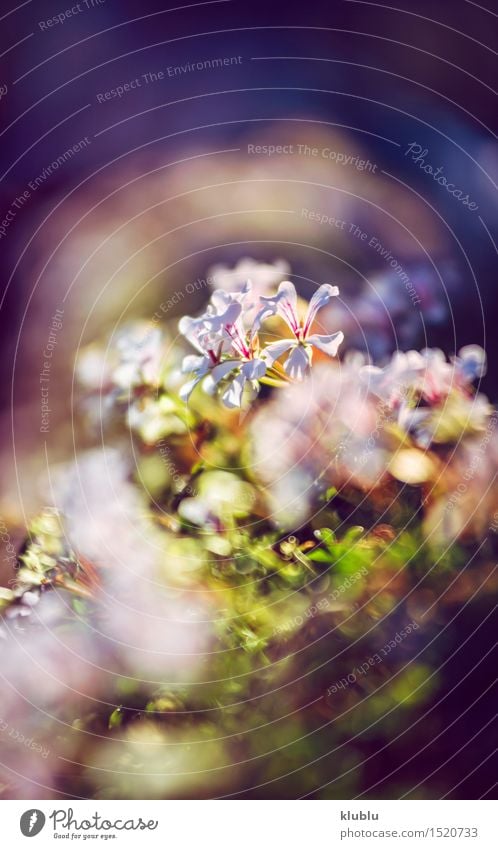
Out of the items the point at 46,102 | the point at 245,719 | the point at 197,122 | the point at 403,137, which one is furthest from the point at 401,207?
the point at 245,719

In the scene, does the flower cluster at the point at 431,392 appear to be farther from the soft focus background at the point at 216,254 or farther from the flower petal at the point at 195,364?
the flower petal at the point at 195,364

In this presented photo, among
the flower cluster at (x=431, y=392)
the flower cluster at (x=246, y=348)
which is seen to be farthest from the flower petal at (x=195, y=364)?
the flower cluster at (x=431, y=392)

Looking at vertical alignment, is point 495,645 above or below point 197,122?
below

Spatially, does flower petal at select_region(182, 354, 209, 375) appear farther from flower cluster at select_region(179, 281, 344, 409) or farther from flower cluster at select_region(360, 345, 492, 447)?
flower cluster at select_region(360, 345, 492, 447)

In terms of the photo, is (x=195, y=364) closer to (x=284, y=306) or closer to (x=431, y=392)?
(x=284, y=306)

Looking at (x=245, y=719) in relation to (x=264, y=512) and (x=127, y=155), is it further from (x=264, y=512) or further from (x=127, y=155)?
(x=127, y=155)

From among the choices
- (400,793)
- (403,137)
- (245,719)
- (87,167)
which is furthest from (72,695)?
(403,137)

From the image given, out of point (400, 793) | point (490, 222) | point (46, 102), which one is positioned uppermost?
point (46, 102)
